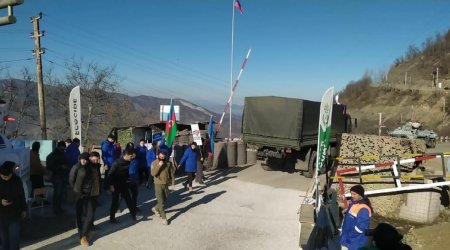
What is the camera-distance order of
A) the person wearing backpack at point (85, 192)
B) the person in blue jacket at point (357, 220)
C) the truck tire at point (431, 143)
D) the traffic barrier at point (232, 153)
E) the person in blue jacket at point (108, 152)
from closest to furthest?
the person in blue jacket at point (357, 220) → the person wearing backpack at point (85, 192) → the person in blue jacket at point (108, 152) → the traffic barrier at point (232, 153) → the truck tire at point (431, 143)

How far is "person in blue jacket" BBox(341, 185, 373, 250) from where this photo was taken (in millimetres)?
5438

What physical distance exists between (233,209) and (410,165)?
513 centimetres

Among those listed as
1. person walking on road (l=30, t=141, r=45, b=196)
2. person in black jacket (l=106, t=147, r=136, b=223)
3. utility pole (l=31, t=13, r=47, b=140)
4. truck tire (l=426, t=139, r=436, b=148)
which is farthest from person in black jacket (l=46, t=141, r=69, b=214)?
truck tire (l=426, t=139, r=436, b=148)

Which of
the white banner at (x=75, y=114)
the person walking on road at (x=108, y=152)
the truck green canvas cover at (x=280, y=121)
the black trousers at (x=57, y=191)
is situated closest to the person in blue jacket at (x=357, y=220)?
the black trousers at (x=57, y=191)

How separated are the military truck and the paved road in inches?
73.3

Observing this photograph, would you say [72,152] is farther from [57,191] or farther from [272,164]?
[272,164]

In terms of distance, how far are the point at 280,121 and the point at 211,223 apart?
22.8 ft

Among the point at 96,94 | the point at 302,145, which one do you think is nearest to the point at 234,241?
the point at 302,145

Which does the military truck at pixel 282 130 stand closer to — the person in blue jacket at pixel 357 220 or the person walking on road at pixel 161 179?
the person walking on road at pixel 161 179

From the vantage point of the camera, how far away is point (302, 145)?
14.9 metres

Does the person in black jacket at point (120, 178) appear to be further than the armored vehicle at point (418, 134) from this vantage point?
No

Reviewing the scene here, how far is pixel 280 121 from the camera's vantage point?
15289 millimetres

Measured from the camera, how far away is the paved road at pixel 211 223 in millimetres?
7650

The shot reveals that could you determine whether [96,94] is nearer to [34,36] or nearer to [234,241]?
[34,36]
